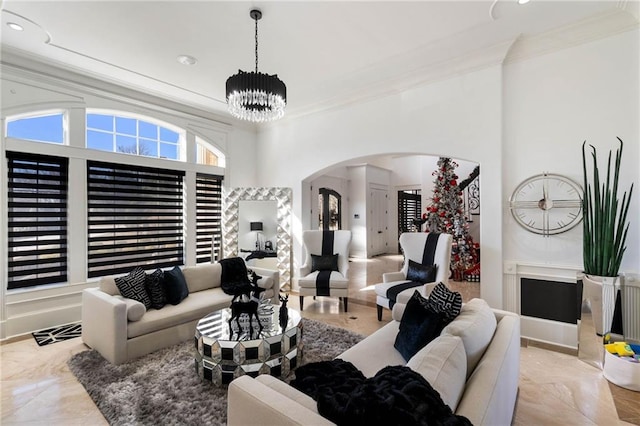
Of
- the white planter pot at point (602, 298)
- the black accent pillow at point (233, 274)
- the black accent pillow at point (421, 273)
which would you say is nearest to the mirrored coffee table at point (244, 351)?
the black accent pillow at point (233, 274)

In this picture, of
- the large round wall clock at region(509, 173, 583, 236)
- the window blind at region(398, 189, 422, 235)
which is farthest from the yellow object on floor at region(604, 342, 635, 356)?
the window blind at region(398, 189, 422, 235)

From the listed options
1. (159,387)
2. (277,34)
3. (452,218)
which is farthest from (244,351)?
(452,218)

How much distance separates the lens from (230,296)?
3.86 metres

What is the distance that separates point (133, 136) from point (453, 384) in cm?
529

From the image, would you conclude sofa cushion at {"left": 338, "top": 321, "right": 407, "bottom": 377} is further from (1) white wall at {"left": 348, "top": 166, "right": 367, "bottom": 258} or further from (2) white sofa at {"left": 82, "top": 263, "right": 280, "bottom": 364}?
(1) white wall at {"left": 348, "top": 166, "right": 367, "bottom": 258}

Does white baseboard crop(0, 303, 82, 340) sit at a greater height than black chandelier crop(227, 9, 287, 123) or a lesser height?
lesser

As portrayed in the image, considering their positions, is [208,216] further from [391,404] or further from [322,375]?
[391,404]

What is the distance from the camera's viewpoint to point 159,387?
2441 millimetres

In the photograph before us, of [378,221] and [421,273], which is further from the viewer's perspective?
[378,221]

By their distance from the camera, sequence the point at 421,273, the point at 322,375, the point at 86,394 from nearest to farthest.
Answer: the point at 322,375 → the point at 86,394 → the point at 421,273

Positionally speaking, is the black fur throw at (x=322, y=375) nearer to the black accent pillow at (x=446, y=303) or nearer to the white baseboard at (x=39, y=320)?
the black accent pillow at (x=446, y=303)

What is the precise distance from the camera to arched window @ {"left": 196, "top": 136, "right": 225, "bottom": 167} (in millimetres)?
5523

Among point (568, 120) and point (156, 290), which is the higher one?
point (568, 120)

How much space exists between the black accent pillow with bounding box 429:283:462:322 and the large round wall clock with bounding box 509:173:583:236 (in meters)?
1.99
